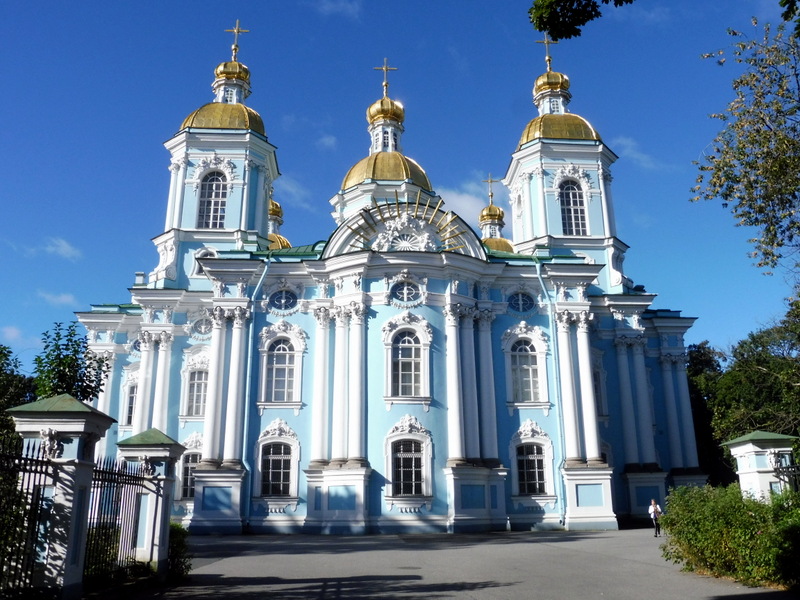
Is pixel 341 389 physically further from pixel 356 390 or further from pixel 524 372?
pixel 524 372

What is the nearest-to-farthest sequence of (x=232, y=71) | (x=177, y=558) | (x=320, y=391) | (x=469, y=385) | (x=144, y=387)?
(x=177, y=558) < (x=469, y=385) < (x=320, y=391) < (x=144, y=387) < (x=232, y=71)

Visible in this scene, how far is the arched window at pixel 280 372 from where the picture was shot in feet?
77.4

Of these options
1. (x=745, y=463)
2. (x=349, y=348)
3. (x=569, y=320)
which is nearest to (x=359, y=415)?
(x=349, y=348)

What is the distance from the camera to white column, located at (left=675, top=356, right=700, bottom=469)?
27266 mm

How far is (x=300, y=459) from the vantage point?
2295 cm

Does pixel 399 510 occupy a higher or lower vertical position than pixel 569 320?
lower

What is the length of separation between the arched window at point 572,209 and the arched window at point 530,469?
30.7ft

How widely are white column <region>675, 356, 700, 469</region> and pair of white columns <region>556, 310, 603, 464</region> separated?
18.6 ft

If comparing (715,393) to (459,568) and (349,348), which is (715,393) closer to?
(349,348)

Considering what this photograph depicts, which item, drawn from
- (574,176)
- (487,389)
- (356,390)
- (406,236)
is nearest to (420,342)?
(356,390)

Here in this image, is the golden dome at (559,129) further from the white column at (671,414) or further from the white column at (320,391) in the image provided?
the white column at (320,391)

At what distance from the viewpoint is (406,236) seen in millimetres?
23875

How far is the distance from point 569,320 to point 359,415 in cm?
809

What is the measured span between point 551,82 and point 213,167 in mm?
14879
